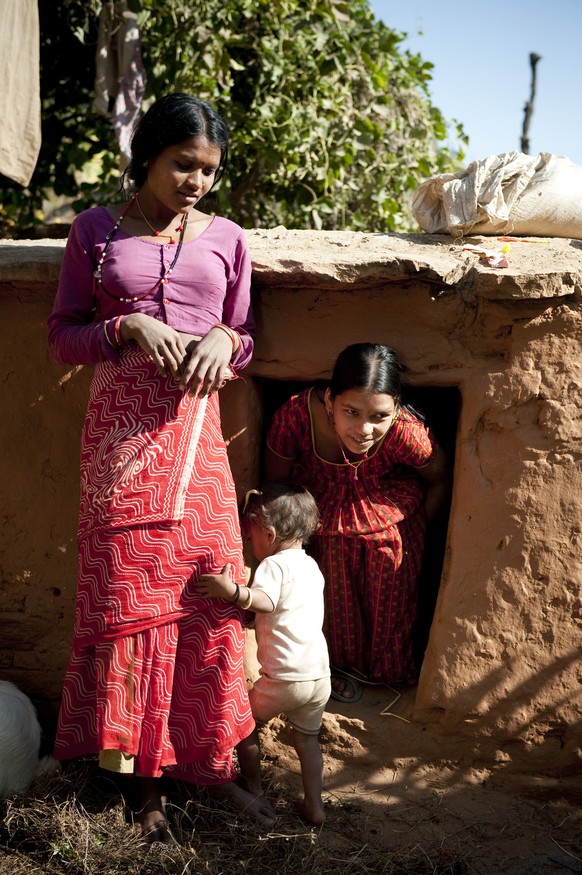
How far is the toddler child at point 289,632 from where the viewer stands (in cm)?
290

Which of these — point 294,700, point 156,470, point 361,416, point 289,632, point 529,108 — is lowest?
point 294,700

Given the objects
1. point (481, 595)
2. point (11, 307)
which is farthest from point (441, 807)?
point (11, 307)

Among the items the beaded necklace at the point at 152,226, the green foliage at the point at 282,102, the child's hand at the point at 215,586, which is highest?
the green foliage at the point at 282,102

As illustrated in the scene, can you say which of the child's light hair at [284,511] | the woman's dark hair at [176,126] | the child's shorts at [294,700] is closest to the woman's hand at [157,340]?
the woman's dark hair at [176,126]

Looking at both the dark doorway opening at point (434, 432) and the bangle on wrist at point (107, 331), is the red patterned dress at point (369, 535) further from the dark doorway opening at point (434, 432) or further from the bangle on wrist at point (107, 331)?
the bangle on wrist at point (107, 331)

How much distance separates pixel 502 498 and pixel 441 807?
107 centimetres

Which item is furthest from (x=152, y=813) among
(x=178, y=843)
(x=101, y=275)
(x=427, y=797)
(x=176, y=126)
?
(x=176, y=126)

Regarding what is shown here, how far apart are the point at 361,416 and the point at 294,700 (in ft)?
3.08

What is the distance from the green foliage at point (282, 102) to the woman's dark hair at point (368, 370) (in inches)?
156

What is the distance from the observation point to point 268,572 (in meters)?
2.90

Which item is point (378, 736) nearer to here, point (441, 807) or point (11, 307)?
point (441, 807)

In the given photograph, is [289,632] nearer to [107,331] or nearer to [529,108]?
[107,331]

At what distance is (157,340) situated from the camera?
254 cm

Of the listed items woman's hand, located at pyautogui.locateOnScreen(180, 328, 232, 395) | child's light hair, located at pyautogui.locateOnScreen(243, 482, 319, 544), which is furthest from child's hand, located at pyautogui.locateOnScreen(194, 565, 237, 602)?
woman's hand, located at pyautogui.locateOnScreen(180, 328, 232, 395)
